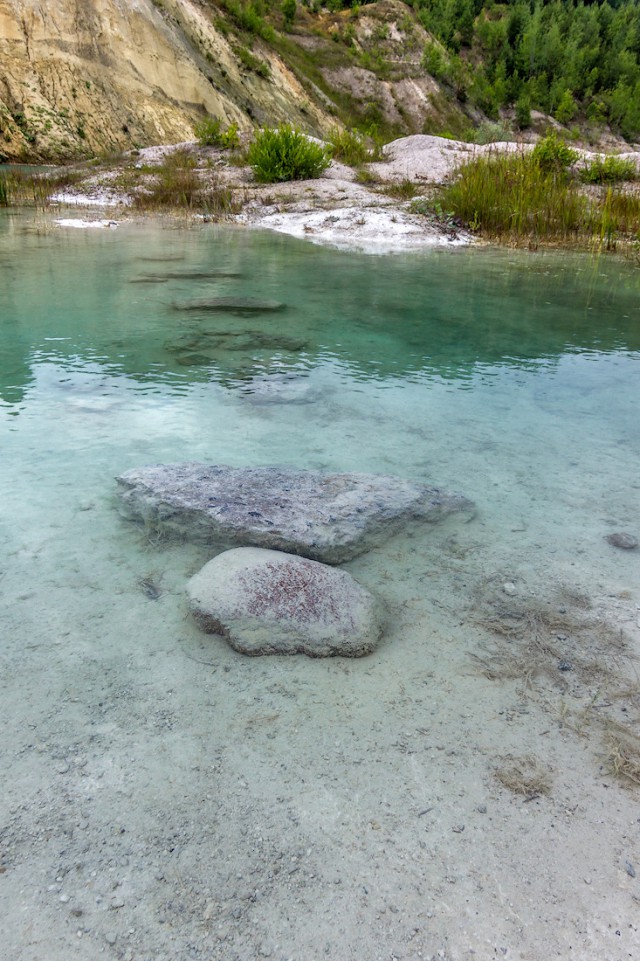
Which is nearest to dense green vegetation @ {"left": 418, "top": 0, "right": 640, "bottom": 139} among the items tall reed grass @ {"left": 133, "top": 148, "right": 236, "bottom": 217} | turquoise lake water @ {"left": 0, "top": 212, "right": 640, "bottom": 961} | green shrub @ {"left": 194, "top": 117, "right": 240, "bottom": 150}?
green shrub @ {"left": 194, "top": 117, "right": 240, "bottom": 150}

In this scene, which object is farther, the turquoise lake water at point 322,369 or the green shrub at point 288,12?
the green shrub at point 288,12

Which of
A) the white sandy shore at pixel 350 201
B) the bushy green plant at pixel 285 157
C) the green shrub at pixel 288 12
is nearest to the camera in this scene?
the white sandy shore at pixel 350 201

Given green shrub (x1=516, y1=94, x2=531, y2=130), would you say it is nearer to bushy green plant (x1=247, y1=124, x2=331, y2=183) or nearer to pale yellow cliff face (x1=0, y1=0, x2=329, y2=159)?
pale yellow cliff face (x1=0, y1=0, x2=329, y2=159)

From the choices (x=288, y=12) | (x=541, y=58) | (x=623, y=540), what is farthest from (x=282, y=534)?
(x=541, y=58)

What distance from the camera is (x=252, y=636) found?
1.73 m

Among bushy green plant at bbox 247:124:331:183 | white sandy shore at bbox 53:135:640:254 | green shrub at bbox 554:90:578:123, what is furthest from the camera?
green shrub at bbox 554:90:578:123

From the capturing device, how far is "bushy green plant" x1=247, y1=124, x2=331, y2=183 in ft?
44.2

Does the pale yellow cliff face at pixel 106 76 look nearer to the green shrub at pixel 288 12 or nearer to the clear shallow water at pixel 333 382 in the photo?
the green shrub at pixel 288 12

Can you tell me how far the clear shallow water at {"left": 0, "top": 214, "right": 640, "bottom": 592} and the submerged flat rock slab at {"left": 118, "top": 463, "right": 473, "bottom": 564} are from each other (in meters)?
0.24

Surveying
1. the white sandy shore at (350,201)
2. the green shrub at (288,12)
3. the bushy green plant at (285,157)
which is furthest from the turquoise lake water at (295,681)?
the green shrub at (288,12)

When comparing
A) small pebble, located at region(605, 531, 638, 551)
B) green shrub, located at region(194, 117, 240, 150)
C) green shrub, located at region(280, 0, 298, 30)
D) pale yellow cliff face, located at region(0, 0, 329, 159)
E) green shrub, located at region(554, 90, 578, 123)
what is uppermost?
green shrub, located at region(280, 0, 298, 30)

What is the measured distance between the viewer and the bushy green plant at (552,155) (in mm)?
11781

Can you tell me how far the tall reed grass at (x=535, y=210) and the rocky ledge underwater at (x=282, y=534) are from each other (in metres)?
8.92

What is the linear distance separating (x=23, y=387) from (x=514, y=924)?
3472 millimetres
